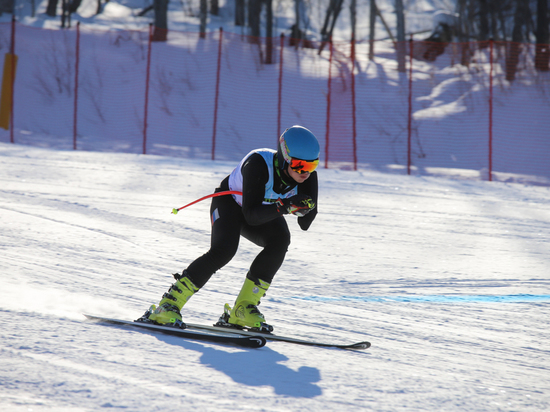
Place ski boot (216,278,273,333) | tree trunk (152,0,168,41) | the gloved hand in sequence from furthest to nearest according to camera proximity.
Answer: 1. tree trunk (152,0,168,41)
2. ski boot (216,278,273,333)
3. the gloved hand

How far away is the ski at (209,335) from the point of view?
2846 millimetres

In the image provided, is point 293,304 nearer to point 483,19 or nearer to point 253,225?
point 253,225

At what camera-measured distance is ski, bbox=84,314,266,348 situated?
2.85 m

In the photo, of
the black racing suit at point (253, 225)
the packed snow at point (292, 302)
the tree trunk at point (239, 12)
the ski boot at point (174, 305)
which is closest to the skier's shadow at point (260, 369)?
the packed snow at point (292, 302)

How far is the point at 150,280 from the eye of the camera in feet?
13.3

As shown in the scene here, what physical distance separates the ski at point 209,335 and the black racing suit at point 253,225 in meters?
0.26

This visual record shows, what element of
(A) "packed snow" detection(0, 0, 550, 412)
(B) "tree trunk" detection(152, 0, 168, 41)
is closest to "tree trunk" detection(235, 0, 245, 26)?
(B) "tree trunk" detection(152, 0, 168, 41)

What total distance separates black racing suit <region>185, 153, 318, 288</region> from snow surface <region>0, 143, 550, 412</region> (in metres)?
0.41

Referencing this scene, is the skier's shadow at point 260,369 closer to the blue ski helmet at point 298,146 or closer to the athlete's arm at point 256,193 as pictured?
the athlete's arm at point 256,193

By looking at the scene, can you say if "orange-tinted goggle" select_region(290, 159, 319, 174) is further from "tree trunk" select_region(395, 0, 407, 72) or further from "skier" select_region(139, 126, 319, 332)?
"tree trunk" select_region(395, 0, 407, 72)

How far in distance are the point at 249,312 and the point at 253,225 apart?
511 mm

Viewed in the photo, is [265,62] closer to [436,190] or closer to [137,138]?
[137,138]

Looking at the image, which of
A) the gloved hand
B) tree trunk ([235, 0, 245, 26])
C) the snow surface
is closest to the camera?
the snow surface

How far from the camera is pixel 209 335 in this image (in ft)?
9.52
